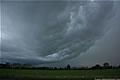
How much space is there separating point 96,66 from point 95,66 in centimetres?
120

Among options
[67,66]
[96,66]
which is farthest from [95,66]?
[67,66]

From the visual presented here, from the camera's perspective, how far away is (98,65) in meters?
130

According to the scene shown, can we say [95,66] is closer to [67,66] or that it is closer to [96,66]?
[96,66]

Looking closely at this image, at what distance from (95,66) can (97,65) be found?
2.53 meters

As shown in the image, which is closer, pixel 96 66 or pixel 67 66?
pixel 96 66

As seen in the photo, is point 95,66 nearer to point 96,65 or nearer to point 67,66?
point 96,65

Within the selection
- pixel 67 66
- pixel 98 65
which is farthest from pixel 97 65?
pixel 67 66

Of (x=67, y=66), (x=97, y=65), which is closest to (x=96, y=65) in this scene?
(x=97, y=65)

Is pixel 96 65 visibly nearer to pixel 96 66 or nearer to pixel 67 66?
pixel 96 66

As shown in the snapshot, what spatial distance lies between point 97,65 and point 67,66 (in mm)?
32599

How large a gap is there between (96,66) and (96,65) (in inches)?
105

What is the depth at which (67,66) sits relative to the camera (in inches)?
5418

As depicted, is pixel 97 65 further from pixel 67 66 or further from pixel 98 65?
pixel 67 66

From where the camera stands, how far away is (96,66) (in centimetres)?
12900
